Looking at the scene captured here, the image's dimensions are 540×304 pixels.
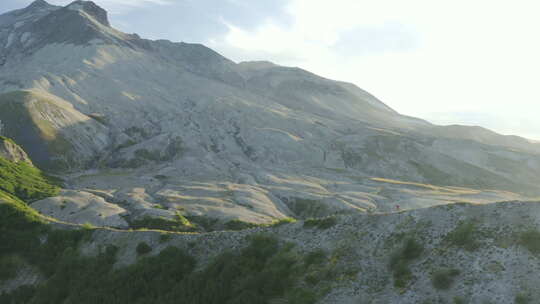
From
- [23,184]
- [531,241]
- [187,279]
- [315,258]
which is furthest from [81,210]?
[531,241]

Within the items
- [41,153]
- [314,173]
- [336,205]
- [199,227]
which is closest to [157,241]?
[199,227]

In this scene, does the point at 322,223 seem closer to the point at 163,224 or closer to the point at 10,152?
the point at 163,224

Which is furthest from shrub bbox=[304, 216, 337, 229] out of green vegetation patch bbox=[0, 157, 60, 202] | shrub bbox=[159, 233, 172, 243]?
green vegetation patch bbox=[0, 157, 60, 202]

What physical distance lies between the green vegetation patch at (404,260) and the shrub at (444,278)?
136 cm

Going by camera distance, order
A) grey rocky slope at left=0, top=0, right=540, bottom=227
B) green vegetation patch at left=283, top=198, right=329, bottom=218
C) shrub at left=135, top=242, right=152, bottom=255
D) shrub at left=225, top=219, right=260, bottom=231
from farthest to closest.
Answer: grey rocky slope at left=0, top=0, right=540, bottom=227
green vegetation patch at left=283, top=198, right=329, bottom=218
shrub at left=225, top=219, right=260, bottom=231
shrub at left=135, top=242, right=152, bottom=255

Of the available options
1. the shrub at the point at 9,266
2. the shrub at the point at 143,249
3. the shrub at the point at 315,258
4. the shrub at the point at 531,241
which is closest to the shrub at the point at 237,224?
the shrub at the point at 9,266

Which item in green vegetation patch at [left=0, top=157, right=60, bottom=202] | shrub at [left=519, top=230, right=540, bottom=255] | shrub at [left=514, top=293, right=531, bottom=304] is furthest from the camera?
green vegetation patch at [left=0, top=157, right=60, bottom=202]

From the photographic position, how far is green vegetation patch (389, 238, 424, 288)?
2130cm

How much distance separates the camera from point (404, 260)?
74.6ft

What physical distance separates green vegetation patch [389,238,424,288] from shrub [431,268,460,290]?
136 cm

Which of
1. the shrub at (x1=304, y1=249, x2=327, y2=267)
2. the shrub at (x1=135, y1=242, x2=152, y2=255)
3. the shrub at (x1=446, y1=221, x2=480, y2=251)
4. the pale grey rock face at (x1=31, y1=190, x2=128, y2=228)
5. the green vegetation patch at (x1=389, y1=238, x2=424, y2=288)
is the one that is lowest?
the pale grey rock face at (x1=31, y1=190, x2=128, y2=228)

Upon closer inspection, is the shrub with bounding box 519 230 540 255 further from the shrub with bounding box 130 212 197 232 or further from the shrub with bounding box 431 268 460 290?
the shrub with bounding box 130 212 197 232

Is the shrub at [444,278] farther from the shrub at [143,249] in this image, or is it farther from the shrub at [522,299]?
the shrub at [143,249]

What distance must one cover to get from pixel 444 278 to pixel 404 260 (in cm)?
287
